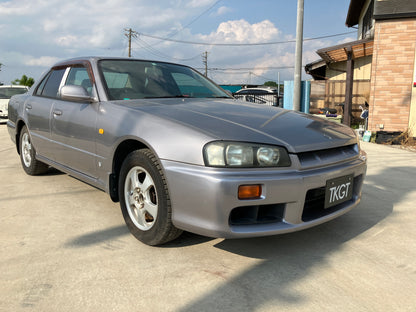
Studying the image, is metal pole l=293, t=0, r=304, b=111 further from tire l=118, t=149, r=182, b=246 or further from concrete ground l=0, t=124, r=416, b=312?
tire l=118, t=149, r=182, b=246

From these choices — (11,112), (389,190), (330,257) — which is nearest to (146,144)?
(330,257)

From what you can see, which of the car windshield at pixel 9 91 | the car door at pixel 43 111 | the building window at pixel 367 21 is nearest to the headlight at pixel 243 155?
the car door at pixel 43 111

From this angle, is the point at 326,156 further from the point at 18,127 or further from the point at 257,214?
the point at 18,127

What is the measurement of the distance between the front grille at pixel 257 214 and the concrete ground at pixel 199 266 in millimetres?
316

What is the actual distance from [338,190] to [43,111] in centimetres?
311

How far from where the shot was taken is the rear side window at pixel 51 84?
154 inches

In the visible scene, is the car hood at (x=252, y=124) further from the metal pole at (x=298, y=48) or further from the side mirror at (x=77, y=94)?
the metal pole at (x=298, y=48)

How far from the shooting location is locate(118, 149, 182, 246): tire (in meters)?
2.29

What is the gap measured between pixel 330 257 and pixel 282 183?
0.71 m

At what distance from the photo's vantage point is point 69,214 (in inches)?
127

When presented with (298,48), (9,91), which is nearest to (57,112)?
(298,48)

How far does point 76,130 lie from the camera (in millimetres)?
3189

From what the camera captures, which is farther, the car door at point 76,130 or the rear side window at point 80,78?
the rear side window at point 80,78

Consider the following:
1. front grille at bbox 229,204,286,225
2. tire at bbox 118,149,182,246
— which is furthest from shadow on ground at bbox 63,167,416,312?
front grille at bbox 229,204,286,225
